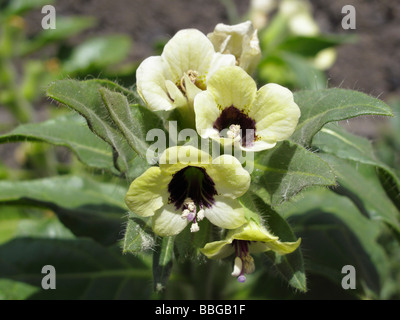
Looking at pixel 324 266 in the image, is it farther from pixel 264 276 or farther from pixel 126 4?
pixel 126 4

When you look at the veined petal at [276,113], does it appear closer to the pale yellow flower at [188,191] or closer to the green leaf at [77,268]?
the pale yellow flower at [188,191]

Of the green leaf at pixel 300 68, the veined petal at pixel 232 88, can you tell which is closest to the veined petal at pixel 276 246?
the veined petal at pixel 232 88

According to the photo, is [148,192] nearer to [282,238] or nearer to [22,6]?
[282,238]

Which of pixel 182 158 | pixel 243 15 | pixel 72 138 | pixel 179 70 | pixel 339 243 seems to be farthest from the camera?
pixel 243 15

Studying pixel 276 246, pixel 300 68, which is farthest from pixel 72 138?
pixel 300 68

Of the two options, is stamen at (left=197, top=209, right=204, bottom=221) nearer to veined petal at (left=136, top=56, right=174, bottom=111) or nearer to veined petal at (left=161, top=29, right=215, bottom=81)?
veined petal at (left=136, top=56, right=174, bottom=111)

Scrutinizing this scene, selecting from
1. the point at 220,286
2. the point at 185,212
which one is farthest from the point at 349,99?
the point at 220,286
